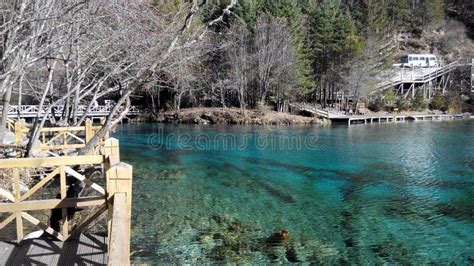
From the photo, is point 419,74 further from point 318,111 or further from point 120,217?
point 120,217

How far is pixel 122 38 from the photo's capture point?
10516mm

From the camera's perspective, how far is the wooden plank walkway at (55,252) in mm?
5215

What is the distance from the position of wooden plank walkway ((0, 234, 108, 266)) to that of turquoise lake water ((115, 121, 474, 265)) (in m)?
1.90

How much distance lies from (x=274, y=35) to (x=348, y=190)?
29.0 metres

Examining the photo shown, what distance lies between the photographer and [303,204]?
11.4 metres

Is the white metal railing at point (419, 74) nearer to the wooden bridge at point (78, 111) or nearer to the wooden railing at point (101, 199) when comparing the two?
the wooden bridge at point (78, 111)

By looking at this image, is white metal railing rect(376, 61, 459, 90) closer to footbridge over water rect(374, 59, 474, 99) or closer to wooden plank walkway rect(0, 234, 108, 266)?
footbridge over water rect(374, 59, 474, 99)

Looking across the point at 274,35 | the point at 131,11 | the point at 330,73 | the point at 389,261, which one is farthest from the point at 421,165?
the point at 330,73

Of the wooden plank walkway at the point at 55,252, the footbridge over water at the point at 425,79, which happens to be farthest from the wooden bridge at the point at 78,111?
the footbridge over water at the point at 425,79

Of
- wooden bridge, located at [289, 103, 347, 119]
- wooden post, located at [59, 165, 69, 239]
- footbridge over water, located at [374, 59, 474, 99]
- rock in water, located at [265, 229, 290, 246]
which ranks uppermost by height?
footbridge over water, located at [374, 59, 474, 99]

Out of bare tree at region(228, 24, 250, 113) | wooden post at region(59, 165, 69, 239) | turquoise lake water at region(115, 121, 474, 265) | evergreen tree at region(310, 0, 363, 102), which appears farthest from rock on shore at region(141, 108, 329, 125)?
wooden post at region(59, 165, 69, 239)

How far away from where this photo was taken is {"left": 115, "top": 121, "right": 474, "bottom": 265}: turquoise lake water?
8.11 meters

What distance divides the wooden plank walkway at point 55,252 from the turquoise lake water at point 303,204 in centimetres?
190

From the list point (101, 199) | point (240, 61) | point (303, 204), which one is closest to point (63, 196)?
point (101, 199)
